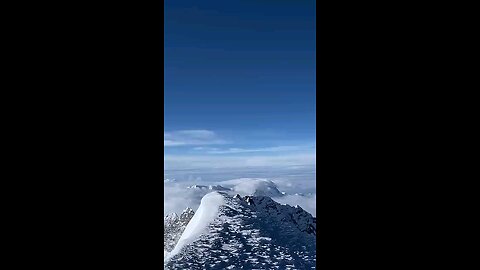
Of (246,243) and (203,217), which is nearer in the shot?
(246,243)

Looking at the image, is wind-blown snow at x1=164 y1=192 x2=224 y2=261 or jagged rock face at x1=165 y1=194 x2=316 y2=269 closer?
jagged rock face at x1=165 y1=194 x2=316 y2=269

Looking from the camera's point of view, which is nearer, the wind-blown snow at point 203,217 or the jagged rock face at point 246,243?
the jagged rock face at point 246,243

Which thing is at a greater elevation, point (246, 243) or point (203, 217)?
point (203, 217)
